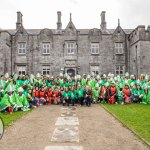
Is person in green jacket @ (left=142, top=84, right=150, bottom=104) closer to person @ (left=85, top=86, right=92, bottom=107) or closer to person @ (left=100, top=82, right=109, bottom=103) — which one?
person @ (left=100, top=82, right=109, bottom=103)

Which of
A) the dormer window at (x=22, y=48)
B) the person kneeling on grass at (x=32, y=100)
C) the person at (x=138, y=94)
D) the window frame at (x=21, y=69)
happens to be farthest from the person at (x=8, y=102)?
the dormer window at (x=22, y=48)

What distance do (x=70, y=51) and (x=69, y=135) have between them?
2842cm

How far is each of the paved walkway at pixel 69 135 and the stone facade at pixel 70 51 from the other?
24.8 metres

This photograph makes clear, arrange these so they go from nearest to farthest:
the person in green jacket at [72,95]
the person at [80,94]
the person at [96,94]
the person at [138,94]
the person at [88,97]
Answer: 1. the person at [88,97]
2. the person in green jacket at [72,95]
3. the person at [80,94]
4. the person at [138,94]
5. the person at [96,94]

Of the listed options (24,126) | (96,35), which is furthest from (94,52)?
(24,126)

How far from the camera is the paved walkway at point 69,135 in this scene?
816 cm

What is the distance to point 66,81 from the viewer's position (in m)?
23.3

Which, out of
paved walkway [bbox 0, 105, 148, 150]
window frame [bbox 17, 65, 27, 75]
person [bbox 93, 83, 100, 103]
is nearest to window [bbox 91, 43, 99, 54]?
window frame [bbox 17, 65, 27, 75]

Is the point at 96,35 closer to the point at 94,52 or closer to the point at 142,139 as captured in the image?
the point at 94,52

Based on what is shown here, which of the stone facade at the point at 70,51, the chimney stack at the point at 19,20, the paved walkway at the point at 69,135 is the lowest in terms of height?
the paved walkway at the point at 69,135

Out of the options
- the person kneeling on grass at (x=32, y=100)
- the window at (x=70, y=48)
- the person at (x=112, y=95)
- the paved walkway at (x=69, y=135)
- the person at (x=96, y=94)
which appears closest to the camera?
the paved walkway at (x=69, y=135)

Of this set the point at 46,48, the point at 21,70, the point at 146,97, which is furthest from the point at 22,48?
the point at 146,97

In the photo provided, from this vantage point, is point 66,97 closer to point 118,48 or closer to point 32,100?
point 32,100

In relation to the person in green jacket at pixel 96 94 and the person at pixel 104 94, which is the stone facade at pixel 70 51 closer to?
the person in green jacket at pixel 96 94
